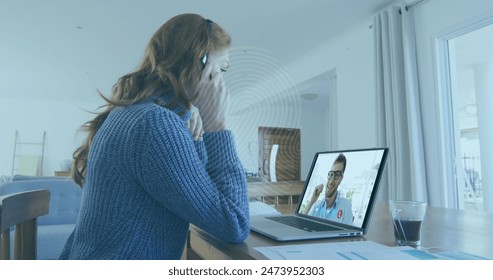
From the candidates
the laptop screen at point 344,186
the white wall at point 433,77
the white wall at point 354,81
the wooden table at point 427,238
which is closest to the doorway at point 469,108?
the white wall at point 433,77

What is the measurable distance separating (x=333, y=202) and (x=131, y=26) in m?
2.57

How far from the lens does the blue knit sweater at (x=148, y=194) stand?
18.1 inches

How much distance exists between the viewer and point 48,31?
2.87 m

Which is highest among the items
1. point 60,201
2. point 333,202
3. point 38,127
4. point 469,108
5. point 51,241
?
point 38,127

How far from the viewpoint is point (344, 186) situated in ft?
2.08

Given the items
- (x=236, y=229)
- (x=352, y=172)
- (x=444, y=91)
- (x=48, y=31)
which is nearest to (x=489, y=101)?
(x=444, y=91)

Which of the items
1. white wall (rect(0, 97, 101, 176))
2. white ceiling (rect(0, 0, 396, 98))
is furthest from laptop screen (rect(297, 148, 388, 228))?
white wall (rect(0, 97, 101, 176))

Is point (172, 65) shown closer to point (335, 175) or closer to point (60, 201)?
point (335, 175)

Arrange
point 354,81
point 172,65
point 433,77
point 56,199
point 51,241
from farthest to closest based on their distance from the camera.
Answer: point 354,81 < point 433,77 < point 56,199 < point 51,241 < point 172,65

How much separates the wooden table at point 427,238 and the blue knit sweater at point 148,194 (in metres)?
0.03

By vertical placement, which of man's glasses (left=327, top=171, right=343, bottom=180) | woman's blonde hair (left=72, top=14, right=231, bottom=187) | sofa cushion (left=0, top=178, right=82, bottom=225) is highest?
woman's blonde hair (left=72, top=14, right=231, bottom=187)

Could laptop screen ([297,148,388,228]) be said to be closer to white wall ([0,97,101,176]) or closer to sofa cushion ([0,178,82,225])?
sofa cushion ([0,178,82,225])

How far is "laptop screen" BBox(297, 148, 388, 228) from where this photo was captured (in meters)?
0.59

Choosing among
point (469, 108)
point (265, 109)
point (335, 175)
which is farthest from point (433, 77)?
point (265, 109)
